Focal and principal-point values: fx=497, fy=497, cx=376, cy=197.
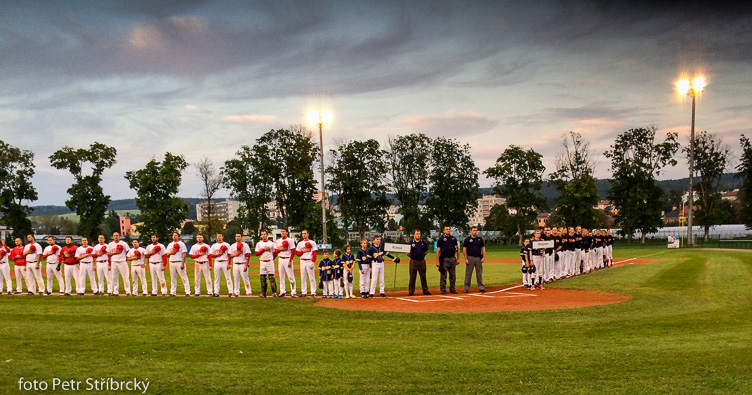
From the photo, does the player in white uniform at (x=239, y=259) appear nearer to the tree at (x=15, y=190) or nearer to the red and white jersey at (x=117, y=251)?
the red and white jersey at (x=117, y=251)

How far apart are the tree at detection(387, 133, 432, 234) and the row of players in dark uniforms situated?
122 feet

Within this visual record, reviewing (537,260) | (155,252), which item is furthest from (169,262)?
(537,260)

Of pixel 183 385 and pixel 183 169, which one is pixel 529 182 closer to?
pixel 183 169

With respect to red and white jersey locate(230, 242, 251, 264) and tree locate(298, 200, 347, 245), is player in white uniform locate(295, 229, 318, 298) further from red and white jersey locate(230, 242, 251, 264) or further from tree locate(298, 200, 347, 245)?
tree locate(298, 200, 347, 245)

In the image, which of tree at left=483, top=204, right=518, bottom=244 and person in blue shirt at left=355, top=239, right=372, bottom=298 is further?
tree at left=483, top=204, right=518, bottom=244

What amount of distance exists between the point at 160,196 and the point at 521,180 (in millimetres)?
42595

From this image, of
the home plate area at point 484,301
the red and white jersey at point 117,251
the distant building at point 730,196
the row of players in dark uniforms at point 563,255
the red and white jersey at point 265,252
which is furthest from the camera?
the distant building at point 730,196

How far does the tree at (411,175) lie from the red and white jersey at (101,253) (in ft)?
153

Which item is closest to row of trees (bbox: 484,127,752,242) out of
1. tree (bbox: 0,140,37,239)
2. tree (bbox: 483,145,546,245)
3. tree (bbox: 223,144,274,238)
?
tree (bbox: 483,145,546,245)

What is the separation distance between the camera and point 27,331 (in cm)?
1031

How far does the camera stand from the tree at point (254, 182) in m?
60.7

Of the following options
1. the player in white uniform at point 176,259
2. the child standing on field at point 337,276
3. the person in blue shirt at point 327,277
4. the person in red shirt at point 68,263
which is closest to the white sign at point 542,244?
the child standing on field at point 337,276

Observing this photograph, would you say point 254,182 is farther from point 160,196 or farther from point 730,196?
point 730,196

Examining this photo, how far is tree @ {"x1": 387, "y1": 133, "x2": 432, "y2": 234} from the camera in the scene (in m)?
62.3
